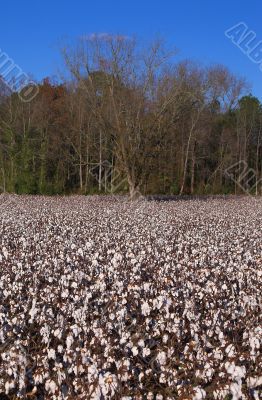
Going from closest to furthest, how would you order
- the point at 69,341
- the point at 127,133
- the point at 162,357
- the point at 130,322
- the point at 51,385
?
the point at 51,385 → the point at 162,357 → the point at 69,341 → the point at 130,322 → the point at 127,133

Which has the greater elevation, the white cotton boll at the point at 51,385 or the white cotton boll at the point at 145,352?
the white cotton boll at the point at 145,352

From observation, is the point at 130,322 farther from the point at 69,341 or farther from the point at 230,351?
the point at 230,351

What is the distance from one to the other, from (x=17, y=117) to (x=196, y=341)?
1741 inches

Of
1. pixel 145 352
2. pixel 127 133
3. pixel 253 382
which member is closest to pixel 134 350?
pixel 145 352

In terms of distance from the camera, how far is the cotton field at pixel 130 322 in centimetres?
465

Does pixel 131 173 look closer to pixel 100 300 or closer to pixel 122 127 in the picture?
pixel 122 127

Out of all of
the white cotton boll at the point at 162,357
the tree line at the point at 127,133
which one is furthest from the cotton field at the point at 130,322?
the tree line at the point at 127,133

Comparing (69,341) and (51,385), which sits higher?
(69,341)

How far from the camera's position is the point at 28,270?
904cm

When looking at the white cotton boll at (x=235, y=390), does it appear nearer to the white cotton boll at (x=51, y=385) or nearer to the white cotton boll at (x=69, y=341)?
the white cotton boll at (x=51, y=385)

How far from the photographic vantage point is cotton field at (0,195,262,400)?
465 centimetres

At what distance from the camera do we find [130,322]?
663cm

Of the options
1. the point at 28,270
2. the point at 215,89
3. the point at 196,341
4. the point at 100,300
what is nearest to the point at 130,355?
the point at 196,341

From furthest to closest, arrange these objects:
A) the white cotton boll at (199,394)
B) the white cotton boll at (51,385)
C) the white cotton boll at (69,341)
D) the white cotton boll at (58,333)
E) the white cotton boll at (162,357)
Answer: the white cotton boll at (58,333)
the white cotton boll at (69,341)
the white cotton boll at (162,357)
the white cotton boll at (51,385)
the white cotton boll at (199,394)
